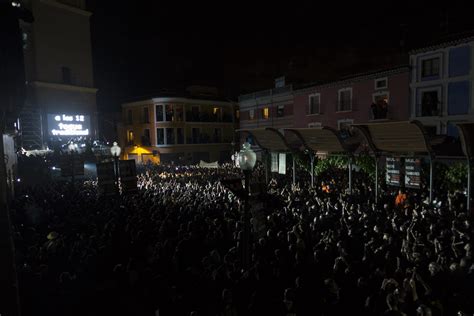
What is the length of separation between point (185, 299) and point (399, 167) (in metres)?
9.99

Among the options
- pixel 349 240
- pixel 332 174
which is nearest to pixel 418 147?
pixel 349 240

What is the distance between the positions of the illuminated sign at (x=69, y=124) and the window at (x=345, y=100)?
82.6ft

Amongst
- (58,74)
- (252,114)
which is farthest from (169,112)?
(58,74)

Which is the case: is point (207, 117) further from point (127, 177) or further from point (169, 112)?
point (127, 177)

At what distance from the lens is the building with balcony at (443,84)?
847 inches

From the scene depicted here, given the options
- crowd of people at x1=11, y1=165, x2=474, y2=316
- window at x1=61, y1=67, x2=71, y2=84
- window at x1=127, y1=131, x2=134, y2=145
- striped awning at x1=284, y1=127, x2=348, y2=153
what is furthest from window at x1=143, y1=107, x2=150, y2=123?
crowd of people at x1=11, y1=165, x2=474, y2=316

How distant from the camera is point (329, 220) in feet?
32.8

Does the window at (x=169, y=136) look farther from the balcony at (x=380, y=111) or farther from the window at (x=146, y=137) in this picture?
the balcony at (x=380, y=111)

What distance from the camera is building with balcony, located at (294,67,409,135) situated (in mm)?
24984

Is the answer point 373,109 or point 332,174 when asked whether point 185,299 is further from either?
point 373,109

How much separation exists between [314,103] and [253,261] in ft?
85.5

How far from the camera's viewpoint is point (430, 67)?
23359 millimetres

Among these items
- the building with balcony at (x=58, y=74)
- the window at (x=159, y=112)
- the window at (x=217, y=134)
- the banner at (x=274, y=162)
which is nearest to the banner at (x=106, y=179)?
the banner at (x=274, y=162)

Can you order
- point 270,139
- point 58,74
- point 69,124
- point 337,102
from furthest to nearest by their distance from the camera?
point 69,124 < point 58,74 < point 337,102 < point 270,139
